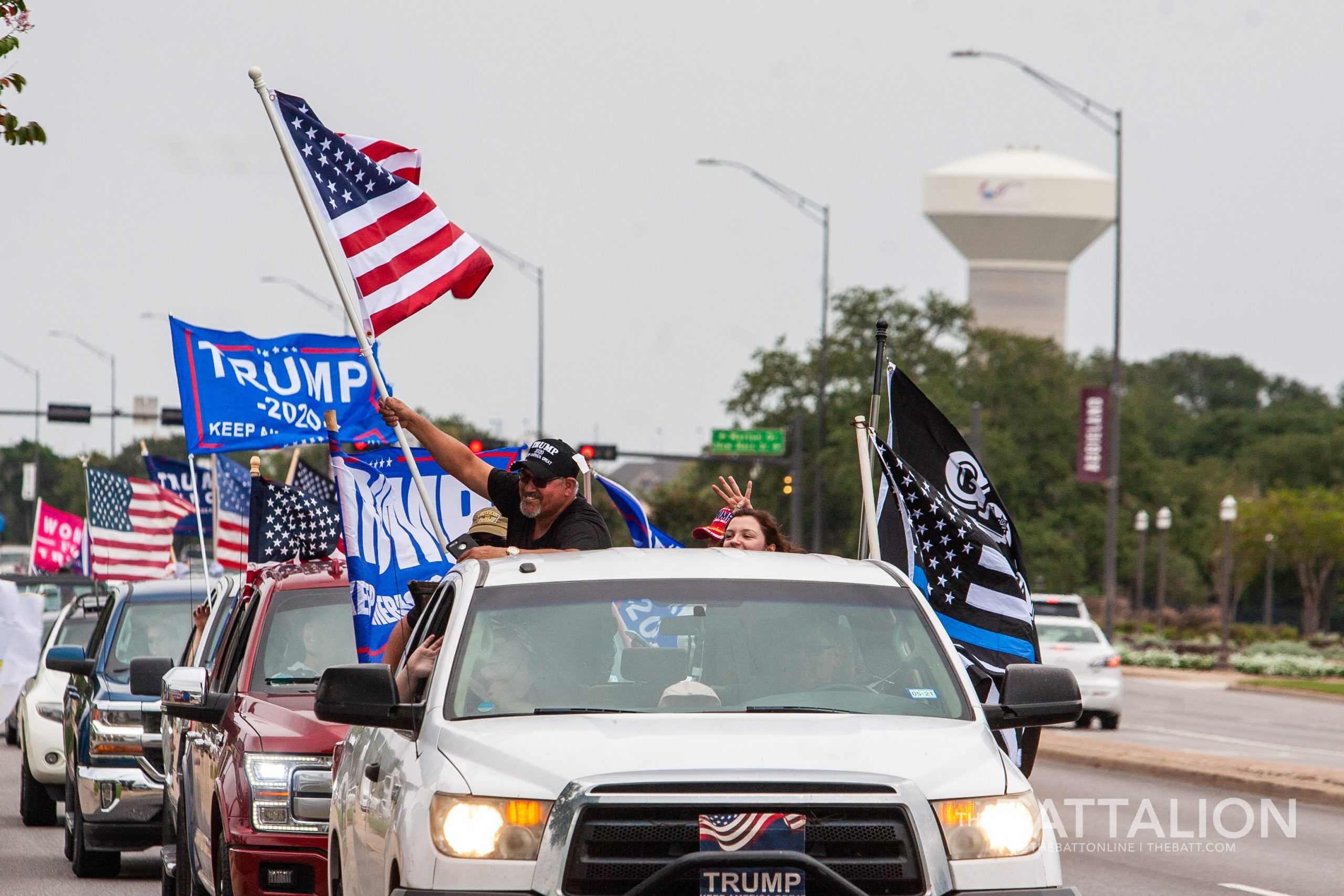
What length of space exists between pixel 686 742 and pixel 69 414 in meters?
49.5

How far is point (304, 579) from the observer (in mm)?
10328

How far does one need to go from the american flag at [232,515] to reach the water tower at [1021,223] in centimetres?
10780

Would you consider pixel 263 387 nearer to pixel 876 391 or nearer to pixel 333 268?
pixel 333 268

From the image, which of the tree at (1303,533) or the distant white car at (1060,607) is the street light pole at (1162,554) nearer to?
the tree at (1303,533)

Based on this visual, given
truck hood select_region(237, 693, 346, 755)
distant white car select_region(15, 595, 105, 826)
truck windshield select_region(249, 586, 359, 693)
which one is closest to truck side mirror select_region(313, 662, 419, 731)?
truck hood select_region(237, 693, 346, 755)

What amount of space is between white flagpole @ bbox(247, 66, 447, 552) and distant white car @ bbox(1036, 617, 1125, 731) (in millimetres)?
17316

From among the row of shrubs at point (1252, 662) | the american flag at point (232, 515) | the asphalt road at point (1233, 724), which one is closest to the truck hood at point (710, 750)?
the american flag at point (232, 515)

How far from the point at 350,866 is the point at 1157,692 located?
38.1m

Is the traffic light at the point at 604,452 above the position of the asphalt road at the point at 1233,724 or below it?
above

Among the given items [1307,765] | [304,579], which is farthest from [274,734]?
[1307,765]

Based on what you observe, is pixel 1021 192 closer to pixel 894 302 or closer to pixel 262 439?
pixel 894 302

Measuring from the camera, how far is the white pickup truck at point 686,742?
18.3 feet

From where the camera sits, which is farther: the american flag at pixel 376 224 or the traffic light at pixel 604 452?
the traffic light at pixel 604 452

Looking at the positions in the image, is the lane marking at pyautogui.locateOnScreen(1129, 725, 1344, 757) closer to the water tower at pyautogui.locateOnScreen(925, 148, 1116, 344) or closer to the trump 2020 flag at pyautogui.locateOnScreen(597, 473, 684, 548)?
the trump 2020 flag at pyautogui.locateOnScreen(597, 473, 684, 548)
